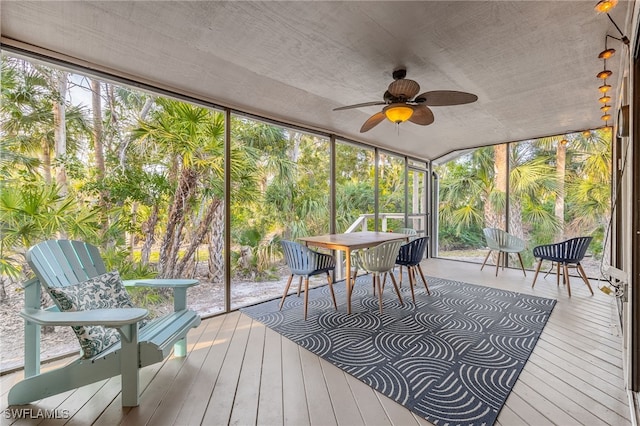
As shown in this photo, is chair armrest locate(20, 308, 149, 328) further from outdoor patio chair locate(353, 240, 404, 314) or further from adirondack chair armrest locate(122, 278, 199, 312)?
outdoor patio chair locate(353, 240, 404, 314)

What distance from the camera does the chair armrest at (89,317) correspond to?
1.41 meters

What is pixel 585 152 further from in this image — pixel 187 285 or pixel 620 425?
pixel 187 285

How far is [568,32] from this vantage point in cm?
203

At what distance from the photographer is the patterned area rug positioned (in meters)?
1.63

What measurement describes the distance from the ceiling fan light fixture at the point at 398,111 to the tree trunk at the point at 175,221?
2546 millimetres

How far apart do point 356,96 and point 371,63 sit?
0.66 meters

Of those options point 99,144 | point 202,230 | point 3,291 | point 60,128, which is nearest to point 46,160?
point 60,128

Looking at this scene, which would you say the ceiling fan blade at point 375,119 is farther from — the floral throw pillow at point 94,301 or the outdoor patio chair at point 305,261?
the floral throw pillow at point 94,301

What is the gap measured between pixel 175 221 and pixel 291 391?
270 centimetres

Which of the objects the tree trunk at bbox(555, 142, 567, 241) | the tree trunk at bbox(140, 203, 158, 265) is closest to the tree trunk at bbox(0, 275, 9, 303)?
the tree trunk at bbox(140, 203, 158, 265)

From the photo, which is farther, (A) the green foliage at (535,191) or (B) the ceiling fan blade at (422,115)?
(A) the green foliage at (535,191)

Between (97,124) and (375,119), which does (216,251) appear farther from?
(375,119)

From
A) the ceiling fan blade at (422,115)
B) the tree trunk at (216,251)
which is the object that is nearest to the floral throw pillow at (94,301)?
the tree trunk at (216,251)

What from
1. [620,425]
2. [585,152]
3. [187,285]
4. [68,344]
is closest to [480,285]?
[620,425]
